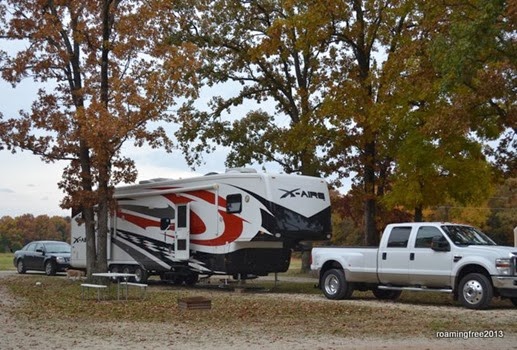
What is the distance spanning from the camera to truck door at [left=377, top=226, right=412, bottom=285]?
17797mm

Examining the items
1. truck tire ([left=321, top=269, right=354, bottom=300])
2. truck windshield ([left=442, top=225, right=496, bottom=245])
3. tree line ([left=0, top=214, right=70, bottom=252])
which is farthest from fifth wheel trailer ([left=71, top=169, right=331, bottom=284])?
tree line ([left=0, top=214, right=70, bottom=252])

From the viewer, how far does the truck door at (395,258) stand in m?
17.8

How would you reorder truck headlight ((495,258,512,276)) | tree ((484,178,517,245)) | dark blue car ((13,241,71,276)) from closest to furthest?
truck headlight ((495,258,512,276)) < dark blue car ((13,241,71,276)) < tree ((484,178,517,245))

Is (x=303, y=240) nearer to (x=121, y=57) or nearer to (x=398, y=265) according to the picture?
(x=398, y=265)

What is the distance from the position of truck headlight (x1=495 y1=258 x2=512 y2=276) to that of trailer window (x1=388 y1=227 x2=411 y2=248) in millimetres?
2659

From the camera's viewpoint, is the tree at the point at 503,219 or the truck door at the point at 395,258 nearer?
the truck door at the point at 395,258

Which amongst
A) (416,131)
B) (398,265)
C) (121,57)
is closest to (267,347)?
(398,265)

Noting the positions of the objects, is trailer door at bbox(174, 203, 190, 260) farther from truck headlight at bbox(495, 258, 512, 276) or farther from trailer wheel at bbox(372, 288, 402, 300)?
truck headlight at bbox(495, 258, 512, 276)

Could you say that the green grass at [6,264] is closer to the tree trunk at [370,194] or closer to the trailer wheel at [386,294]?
the tree trunk at [370,194]

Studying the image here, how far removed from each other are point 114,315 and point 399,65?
12.2 meters

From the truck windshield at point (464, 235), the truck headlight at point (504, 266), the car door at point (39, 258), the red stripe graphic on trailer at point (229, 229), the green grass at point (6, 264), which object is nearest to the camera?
the truck headlight at point (504, 266)

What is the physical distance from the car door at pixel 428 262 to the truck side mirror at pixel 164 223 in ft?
29.4

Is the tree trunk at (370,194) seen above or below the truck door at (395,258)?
above

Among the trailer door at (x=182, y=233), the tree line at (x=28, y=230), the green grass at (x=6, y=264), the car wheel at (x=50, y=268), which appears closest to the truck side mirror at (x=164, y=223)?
the trailer door at (x=182, y=233)
